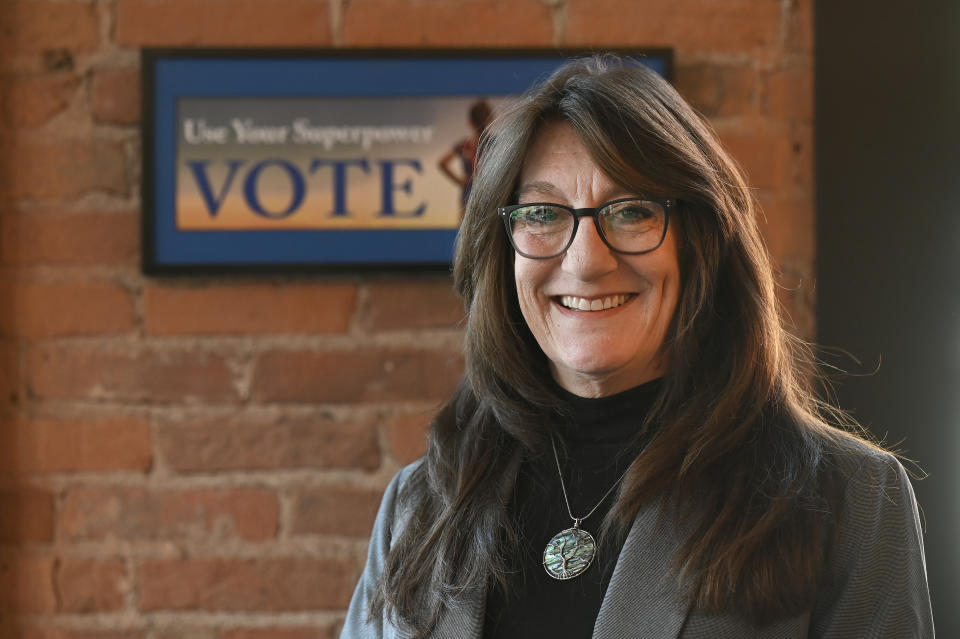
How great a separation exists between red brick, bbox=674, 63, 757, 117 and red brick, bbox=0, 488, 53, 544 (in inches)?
45.0

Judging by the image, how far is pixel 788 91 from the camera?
1.51 m

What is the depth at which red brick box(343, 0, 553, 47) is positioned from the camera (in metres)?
1.50

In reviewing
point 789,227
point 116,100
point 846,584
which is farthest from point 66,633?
point 789,227

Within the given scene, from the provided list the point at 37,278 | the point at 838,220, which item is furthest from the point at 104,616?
the point at 838,220

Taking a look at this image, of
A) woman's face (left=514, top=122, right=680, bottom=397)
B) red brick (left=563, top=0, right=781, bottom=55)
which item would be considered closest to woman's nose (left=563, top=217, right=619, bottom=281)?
woman's face (left=514, top=122, right=680, bottom=397)

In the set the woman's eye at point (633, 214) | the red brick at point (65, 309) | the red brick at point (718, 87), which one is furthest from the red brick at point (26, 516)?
the red brick at point (718, 87)

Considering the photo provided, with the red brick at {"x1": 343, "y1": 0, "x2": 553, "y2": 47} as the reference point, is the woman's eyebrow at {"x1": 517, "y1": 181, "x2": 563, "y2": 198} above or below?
below

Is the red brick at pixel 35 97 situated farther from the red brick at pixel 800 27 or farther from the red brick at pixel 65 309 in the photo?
the red brick at pixel 800 27

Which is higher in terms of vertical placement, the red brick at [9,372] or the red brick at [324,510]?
the red brick at [9,372]

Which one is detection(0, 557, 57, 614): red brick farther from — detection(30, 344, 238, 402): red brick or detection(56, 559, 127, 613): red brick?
detection(30, 344, 238, 402): red brick

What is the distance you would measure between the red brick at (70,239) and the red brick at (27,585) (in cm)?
45

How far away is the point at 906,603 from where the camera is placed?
0.92m

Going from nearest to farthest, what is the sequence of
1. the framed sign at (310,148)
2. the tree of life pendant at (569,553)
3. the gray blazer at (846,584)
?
the gray blazer at (846,584) → the tree of life pendant at (569,553) → the framed sign at (310,148)

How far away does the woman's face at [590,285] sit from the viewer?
3.32ft
